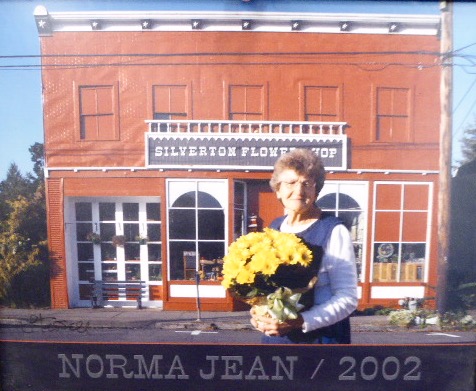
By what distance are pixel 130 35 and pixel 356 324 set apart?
5.96 feet

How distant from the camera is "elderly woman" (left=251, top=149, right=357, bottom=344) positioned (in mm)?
1439

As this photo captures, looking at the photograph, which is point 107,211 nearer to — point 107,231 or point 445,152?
point 107,231

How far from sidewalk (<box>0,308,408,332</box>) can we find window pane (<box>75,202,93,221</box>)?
19.3 inches

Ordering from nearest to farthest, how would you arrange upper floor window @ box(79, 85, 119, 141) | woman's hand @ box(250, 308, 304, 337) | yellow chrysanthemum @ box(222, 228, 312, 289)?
yellow chrysanthemum @ box(222, 228, 312, 289) < woman's hand @ box(250, 308, 304, 337) < upper floor window @ box(79, 85, 119, 141)

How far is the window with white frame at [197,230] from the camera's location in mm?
1548

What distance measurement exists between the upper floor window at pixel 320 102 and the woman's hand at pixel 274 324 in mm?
958

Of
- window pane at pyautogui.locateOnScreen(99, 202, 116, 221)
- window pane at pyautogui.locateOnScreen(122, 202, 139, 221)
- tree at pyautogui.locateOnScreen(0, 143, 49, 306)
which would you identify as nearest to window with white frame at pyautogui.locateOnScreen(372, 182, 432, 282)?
window pane at pyautogui.locateOnScreen(122, 202, 139, 221)

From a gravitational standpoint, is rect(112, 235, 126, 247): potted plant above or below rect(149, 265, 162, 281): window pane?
above

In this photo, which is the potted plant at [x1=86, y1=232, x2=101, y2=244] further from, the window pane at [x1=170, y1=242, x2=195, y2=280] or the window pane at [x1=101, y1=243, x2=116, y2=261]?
the window pane at [x1=170, y1=242, x2=195, y2=280]

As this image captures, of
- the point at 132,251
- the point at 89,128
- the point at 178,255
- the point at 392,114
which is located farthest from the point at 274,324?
the point at 89,128

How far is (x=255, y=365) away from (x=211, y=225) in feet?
2.54

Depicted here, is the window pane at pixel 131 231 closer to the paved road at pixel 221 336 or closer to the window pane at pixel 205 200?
the window pane at pixel 205 200

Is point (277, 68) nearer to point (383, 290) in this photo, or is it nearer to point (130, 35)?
point (130, 35)

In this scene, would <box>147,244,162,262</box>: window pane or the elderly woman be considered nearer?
the elderly woman
